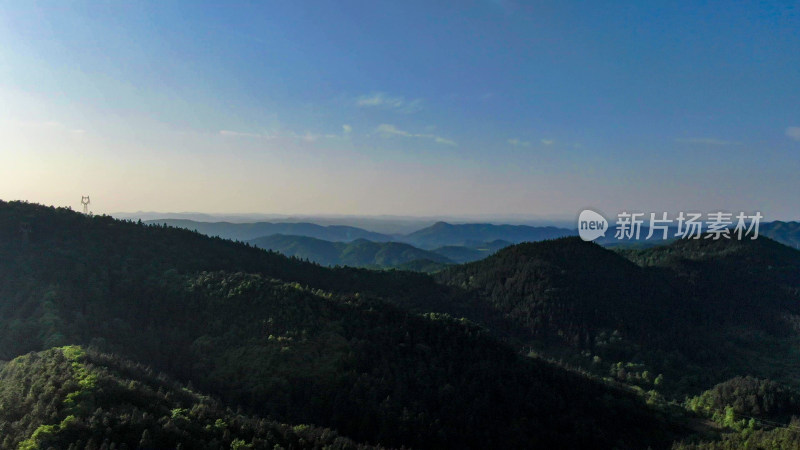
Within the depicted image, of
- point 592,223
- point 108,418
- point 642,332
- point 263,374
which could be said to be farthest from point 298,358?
point 642,332

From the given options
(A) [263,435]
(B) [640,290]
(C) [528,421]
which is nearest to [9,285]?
(A) [263,435]

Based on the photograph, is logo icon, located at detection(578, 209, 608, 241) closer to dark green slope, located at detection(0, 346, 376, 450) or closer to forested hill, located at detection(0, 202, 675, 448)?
forested hill, located at detection(0, 202, 675, 448)

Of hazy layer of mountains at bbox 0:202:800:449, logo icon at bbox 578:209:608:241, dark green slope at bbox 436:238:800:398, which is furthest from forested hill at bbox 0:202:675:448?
logo icon at bbox 578:209:608:241

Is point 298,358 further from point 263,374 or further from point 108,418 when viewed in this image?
point 108,418

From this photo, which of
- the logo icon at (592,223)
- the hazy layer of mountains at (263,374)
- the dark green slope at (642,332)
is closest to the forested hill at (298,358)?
the hazy layer of mountains at (263,374)

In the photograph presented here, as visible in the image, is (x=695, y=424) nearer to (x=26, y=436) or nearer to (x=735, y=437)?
(x=735, y=437)

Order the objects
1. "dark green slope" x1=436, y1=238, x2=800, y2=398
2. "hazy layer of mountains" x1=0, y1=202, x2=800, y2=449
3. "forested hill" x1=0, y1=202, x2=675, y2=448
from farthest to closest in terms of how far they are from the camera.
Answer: "dark green slope" x1=436, y1=238, x2=800, y2=398 → "forested hill" x1=0, y1=202, x2=675, y2=448 → "hazy layer of mountains" x1=0, y1=202, x2=800, y2=449
